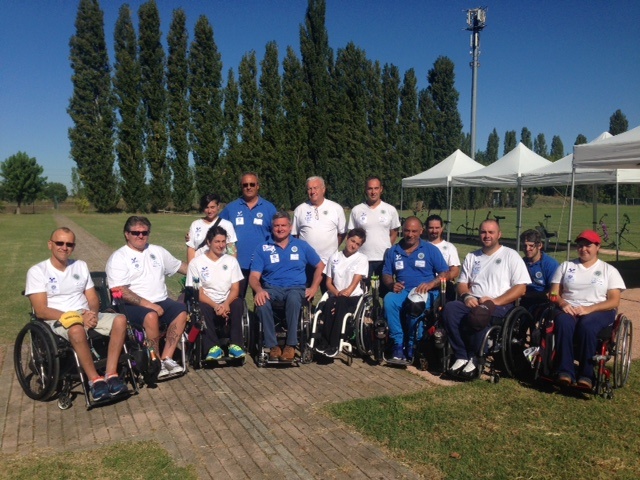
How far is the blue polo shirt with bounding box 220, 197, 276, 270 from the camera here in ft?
18.2

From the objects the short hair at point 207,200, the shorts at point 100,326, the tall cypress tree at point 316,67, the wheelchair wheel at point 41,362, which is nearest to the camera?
the wheelchair wheel at point 41,362

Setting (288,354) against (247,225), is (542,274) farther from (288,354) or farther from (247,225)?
(247,225)

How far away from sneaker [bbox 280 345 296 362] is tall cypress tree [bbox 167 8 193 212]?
106ft

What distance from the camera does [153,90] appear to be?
35.2 meters

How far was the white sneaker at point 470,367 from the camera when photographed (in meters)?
4.43

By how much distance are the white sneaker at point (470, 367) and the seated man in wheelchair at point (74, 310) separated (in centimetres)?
262

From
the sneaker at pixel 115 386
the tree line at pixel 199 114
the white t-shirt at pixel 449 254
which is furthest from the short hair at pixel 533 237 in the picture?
the tree line at pixel 199 114

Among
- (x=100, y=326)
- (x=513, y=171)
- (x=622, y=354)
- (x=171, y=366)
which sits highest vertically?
(x=513, y=171)

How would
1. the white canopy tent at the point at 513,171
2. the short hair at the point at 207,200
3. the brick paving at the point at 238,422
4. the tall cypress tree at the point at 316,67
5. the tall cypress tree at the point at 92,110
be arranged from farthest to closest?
the tall cypress tree at the point at 92,110 < the tall cypress tree at the point at 316,67 < the white canopy tent at the point at 513,171 < the short hair at the point at 207,200 < the brick paving at the point at 238,422

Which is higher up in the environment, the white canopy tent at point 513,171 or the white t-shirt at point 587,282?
the white canopy tent at point 513,171

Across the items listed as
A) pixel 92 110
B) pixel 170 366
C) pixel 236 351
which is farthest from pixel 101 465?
pixel 92 110

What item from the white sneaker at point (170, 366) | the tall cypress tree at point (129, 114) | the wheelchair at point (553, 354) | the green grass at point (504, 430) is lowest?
the green grass at point (504, 430)

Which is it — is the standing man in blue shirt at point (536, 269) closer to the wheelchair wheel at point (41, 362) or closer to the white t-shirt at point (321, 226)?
the white t-shirt at point (321, 226)

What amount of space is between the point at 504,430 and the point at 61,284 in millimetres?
3285
